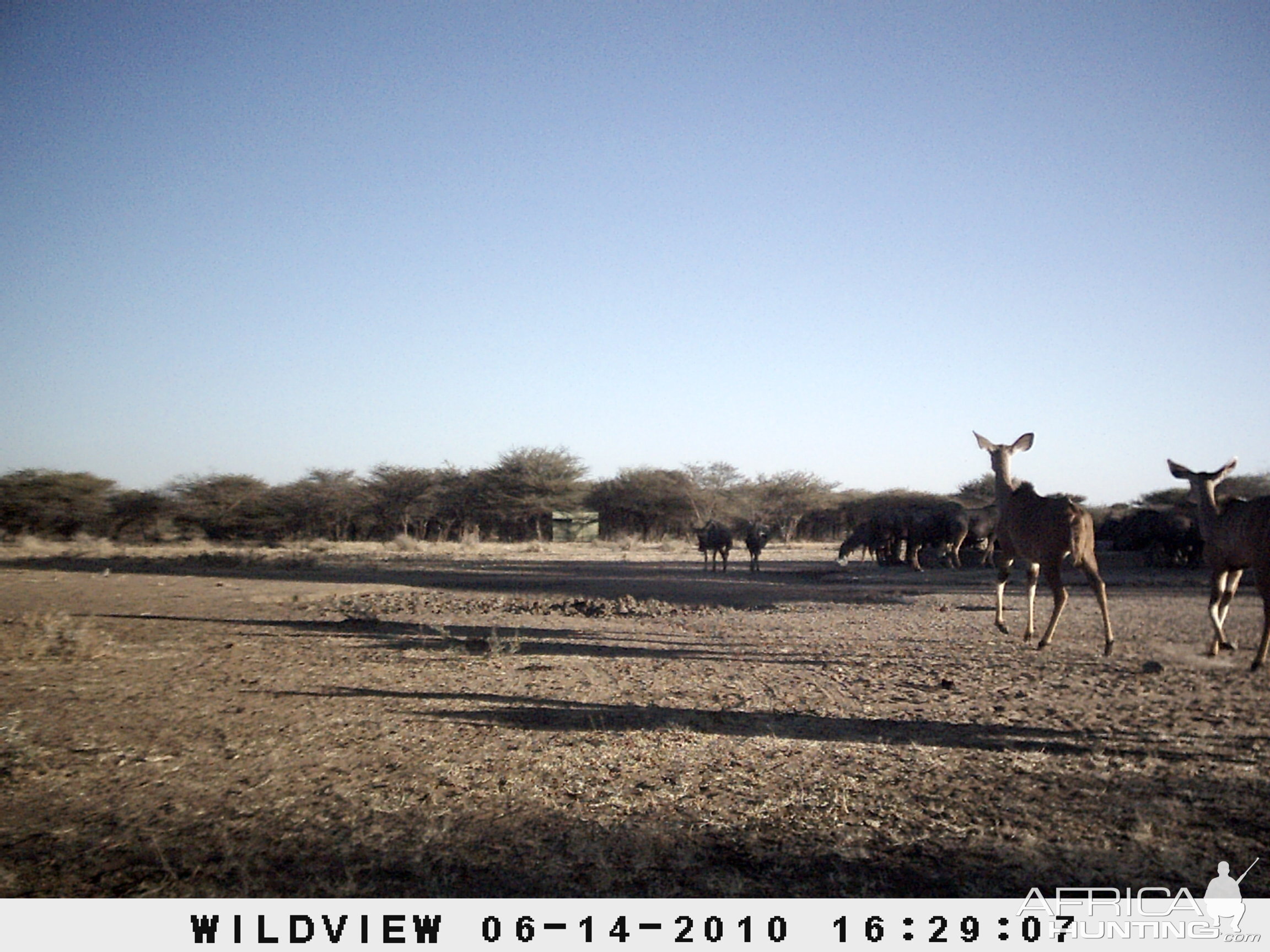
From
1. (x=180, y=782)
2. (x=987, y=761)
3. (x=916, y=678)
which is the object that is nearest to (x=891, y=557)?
(x=916, y=678)

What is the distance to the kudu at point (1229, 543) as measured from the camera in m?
7.91

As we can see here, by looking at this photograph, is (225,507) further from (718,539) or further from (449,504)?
(718,539)

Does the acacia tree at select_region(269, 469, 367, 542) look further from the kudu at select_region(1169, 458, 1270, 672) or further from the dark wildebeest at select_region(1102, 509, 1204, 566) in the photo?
the kudu at select_region(1169, 458, 1270, 672)

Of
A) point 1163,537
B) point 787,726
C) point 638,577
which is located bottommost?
point 638,577

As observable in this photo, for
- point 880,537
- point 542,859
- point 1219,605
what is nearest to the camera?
point 542,859

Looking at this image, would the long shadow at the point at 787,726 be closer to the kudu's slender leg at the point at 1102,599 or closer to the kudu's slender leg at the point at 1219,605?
the kudu's slender leg at the point at 1102,599

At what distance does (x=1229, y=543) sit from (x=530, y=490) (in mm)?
50373

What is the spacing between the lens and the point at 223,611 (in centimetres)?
1472

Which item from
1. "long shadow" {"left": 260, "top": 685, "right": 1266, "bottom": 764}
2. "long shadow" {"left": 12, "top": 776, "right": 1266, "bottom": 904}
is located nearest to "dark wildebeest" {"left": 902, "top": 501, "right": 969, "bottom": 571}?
"long shadow" {"left": 260, "top": 685, "right": 1266, "bottom": 764}

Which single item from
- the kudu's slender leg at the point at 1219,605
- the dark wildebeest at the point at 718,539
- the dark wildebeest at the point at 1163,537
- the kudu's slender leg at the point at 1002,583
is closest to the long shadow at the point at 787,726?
the kudu's slender leg at the point at 1219,605

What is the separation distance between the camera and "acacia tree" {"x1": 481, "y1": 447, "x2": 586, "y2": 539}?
5600 centimetres

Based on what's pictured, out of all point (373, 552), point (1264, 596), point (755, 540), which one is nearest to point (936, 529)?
point (755, 540)

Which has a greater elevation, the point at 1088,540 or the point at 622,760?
the point at 1088,540
